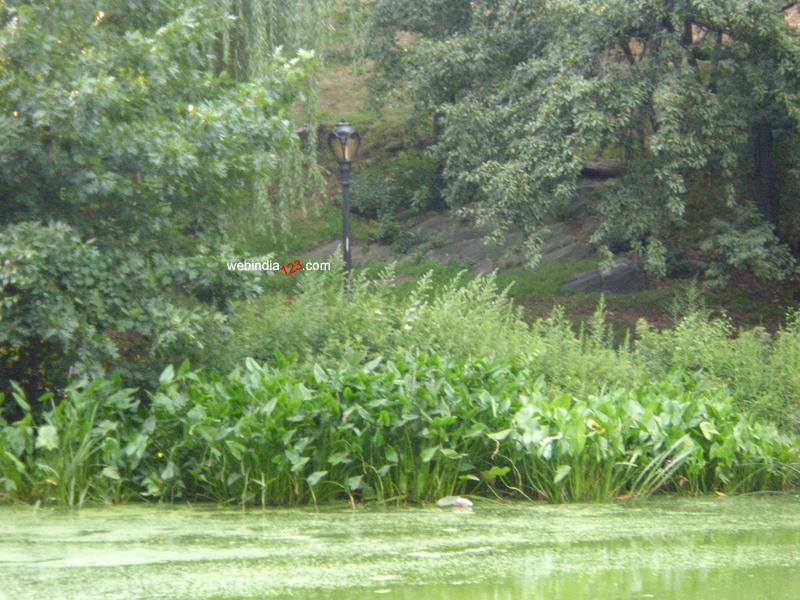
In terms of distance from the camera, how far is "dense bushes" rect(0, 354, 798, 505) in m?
7.62

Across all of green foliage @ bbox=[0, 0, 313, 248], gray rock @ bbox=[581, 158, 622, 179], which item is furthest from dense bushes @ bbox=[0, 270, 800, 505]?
gray rock @ bbox=[581, 158, 622, 179]

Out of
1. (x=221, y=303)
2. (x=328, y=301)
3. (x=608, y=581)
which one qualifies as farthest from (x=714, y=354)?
(x=608, y=581)

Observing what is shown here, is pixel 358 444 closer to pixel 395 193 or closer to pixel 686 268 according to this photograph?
pixel 686 268

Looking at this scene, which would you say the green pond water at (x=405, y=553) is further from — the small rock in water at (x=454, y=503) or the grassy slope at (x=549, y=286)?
the grassy slope at (x=549, y=286)

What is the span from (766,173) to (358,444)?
1166 cm

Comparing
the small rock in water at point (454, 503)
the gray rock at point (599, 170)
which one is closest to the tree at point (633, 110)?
the gray rock at point (599, 170)

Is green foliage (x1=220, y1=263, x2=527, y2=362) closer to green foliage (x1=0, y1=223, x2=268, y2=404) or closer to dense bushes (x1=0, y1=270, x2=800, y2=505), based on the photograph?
dense bushes (x1=0, y1=270, x2=800, y2=505)

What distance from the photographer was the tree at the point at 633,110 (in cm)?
1394

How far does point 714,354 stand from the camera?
10.6 m

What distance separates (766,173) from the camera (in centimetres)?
1723

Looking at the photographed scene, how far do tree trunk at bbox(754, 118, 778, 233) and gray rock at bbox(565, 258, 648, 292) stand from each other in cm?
223

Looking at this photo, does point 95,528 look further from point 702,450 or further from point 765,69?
point 765,69

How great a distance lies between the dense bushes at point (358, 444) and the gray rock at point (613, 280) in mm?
9581

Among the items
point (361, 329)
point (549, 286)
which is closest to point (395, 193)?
point (549, 286)
